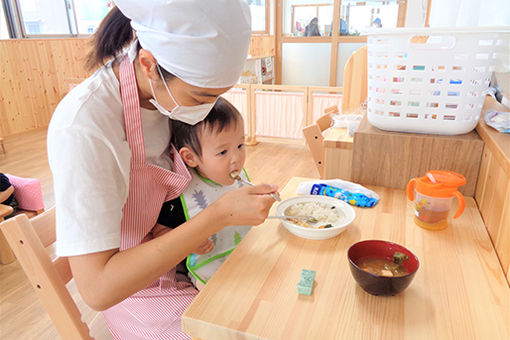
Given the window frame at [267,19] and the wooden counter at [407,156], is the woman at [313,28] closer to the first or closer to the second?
the window frame at [267,19]

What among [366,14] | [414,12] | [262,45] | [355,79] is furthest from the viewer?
[262,45]

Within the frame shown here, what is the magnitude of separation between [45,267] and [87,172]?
11.0 inches

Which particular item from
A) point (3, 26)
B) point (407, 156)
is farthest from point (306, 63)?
point (407, 156)

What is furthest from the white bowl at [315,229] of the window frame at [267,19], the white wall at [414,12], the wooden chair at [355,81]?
the window frame at [267,19]

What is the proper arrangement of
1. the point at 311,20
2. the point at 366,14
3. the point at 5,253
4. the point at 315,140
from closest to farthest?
the point at 315,140 < the point at 5,253 < the point at 366,14 < the point at 311,20

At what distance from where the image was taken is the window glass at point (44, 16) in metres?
5.62

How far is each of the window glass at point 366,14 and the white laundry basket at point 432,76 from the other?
190 inches

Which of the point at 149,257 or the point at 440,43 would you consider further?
the point at 440,43

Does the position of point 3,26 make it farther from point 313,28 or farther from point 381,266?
point 381,266

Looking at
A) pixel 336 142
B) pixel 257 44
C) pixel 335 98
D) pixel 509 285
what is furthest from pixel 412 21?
pixel 509 285

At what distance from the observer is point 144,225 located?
946mm

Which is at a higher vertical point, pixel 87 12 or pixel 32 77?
pixel 87 12

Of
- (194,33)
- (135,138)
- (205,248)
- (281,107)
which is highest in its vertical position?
(194,33)

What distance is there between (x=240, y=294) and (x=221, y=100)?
63cm
